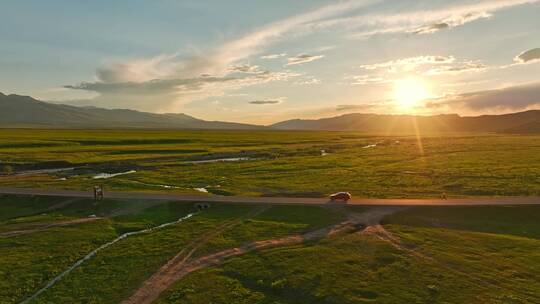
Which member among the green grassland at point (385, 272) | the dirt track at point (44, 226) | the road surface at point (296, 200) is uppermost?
the road surface at point (296, 200)

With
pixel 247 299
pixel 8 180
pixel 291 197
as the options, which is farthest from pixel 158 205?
pixel 8 180

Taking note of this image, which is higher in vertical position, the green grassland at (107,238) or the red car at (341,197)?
the red car at (341,197)

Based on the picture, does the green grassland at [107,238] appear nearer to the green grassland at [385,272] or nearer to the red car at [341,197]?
the red car at [341,197]

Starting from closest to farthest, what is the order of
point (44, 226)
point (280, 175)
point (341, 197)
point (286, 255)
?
point (286, 255) → point (44, 226) → point (341, 197) → point (280, 175)

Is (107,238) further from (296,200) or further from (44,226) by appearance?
(296,200)

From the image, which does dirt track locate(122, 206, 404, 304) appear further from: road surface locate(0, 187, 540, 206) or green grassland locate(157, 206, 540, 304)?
road surface locate(0, 187, 540, 206)

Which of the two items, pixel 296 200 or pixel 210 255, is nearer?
pixel 210 255

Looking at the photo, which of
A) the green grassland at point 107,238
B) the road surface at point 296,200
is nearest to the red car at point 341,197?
the road surface at point 296,200

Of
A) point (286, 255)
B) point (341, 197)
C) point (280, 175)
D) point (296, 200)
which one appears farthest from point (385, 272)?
point (280, 175)

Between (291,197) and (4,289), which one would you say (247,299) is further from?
(291,197)

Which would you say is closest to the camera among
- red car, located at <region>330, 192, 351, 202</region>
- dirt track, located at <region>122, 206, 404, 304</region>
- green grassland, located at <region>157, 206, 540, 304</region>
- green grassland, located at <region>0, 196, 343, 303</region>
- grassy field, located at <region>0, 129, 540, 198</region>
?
green grassland, located at <region>157, 206, 540, 304</region>

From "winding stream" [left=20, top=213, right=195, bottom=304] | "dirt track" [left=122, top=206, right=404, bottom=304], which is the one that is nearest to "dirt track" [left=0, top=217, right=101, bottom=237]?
"winding stream" [left=20, top=213, right=195, bottom=304]

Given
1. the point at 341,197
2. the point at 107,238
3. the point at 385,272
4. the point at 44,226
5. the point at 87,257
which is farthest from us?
the point at 341,197

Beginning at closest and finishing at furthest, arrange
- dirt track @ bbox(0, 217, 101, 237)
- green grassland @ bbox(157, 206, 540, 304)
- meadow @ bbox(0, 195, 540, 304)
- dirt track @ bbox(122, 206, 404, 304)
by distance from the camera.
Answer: green grassland @ bbox(157, 206, 540, 304)
meadow @ bbox(0, 195, 540, 304)
dirt track @ bbox(122, 206, 404, 304)
dirt track @ bbox(0, 217, 101, 237)
